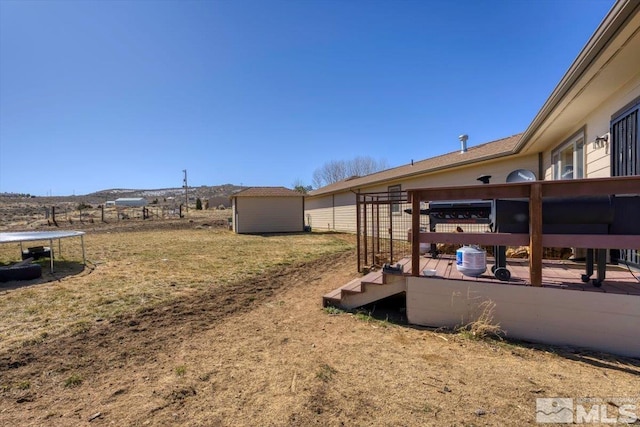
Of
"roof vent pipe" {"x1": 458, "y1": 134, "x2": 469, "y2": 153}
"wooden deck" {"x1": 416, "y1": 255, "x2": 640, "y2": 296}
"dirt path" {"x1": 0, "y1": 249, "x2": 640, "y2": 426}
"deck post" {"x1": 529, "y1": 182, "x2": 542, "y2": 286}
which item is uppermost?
"roof vent pipe" {"x1": 458, "y1": 134, "x2": 469, "y2": 153}

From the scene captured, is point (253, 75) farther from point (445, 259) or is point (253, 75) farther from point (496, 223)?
point (496, 223)

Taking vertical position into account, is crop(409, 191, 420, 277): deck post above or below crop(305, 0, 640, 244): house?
below

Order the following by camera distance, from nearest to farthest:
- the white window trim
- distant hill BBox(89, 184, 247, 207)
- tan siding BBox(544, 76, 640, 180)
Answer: tan siding BBox(544, 76, 640, 180), the white window trim, distant hill BBox(89, 184, 247, 207)

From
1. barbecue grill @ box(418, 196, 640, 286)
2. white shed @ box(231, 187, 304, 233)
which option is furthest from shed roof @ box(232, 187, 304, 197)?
barbecue grill @ box(418, 196, 640, 286)

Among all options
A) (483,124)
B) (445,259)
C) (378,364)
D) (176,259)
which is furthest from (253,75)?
(483,124)

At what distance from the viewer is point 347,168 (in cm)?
4300

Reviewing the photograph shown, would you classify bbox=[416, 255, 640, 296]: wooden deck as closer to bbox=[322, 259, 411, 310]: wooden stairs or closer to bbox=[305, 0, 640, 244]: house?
bbox=[322, 259, 411, 310]: wooden stairs

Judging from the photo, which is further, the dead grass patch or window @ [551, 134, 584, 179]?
window @ [551, 134, 584, 179]


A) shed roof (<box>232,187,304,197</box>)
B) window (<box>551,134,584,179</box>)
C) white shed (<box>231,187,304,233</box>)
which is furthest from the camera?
shed roof (<box>232,187,304,197</box>)

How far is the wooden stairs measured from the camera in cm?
409

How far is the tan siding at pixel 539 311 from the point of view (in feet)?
9.50

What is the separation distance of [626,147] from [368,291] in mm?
3791

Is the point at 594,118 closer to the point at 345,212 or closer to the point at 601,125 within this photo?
the point at 601,125

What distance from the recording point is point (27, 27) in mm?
8062
